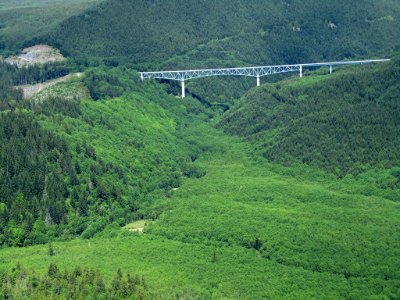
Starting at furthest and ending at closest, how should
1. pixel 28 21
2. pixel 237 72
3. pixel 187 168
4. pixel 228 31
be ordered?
pixel 28 21, pixel 228 31, pixel 237 72, pixel 187 168

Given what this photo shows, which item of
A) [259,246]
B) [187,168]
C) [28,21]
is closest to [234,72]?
[187,168]

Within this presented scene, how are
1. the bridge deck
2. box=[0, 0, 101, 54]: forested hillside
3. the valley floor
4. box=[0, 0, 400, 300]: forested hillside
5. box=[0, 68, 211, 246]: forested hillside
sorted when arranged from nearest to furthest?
the valley floor, box=[0, 0, 400, 300]: forested hillside, box=[0, 68, 211, 246]: forested hillside, the bridge deck, box=[0, 0, 101, 54]: forested hillside

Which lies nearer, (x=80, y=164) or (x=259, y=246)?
(x=259, y=246)

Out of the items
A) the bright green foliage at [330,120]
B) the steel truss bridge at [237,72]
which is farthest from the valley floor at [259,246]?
the steel truss bridge at [237,72]

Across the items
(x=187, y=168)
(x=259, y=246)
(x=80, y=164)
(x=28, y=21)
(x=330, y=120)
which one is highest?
(x=28, y=21)

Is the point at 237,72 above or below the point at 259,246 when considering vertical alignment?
above

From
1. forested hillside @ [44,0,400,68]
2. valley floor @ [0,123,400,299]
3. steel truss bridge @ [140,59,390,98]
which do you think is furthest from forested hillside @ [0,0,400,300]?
steel truss bridge @ [140,59,390,98]

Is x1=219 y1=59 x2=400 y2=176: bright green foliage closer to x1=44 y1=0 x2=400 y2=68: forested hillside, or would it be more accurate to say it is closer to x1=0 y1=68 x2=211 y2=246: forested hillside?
x1=0 y1=68 x2=211 y2=246: forested hillside

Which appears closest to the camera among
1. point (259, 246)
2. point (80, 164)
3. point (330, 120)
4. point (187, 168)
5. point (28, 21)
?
point (259, 246)

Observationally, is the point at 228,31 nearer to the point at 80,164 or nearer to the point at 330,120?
the point at 330,120

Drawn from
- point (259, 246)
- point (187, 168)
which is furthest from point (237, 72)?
point (259, 246)
